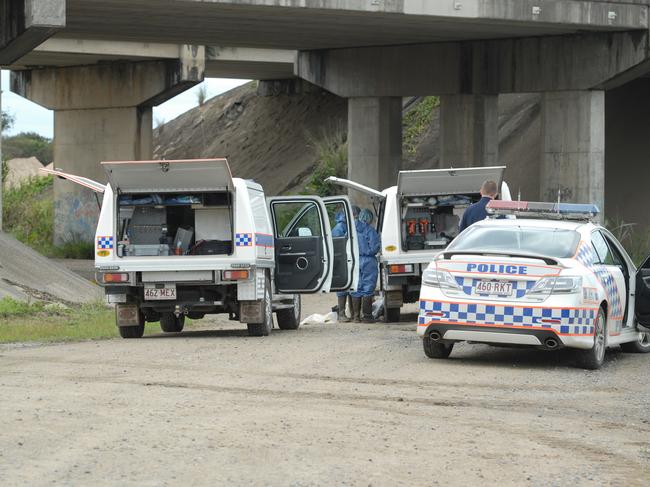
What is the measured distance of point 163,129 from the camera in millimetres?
78562

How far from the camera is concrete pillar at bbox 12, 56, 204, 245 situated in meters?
48.2

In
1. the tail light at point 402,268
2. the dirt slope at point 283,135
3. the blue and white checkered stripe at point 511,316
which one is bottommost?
the blue and white checkered stripe at point 511,316

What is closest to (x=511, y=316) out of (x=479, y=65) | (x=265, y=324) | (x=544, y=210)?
(x=544, y=210)

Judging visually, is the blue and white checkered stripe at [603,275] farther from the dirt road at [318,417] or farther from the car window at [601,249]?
the dirt road at [318,417]

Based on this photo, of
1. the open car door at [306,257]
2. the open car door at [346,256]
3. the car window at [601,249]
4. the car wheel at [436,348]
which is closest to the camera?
the car wheel at [436,348]

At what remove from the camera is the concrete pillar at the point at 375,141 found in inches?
1725

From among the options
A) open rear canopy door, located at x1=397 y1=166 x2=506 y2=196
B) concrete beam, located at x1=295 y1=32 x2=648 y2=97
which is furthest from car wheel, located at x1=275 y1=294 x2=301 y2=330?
concrete beam, located at x1=295 y1=32 x2=648 y2=97

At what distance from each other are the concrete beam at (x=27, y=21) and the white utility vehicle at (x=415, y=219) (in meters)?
7.25

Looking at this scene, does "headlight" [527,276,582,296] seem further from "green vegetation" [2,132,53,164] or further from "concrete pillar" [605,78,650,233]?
"green vegetation" [2,132,53,164]

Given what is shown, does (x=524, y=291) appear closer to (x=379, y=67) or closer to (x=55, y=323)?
(x=55, y=323)

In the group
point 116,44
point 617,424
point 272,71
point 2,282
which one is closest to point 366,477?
point 617,424

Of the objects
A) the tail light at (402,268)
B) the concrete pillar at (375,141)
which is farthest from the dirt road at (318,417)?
the concrete pillar at (375,141)

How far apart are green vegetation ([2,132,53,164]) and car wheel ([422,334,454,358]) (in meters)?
100

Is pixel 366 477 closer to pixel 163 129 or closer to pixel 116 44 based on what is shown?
pixel 116 44
